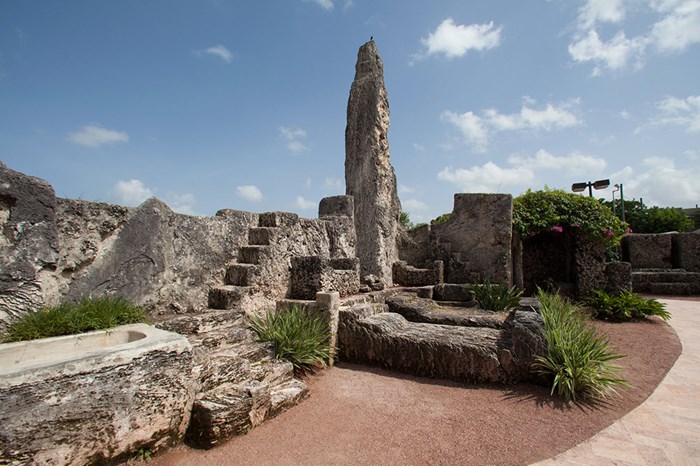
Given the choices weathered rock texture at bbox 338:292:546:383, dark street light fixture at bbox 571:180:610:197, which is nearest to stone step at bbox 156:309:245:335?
weathered rock texture at bbox 338:292:546:383

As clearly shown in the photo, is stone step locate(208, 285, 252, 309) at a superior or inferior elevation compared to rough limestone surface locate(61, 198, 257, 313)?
inferior

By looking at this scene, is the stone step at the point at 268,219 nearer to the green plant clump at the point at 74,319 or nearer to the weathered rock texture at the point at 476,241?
the green plant clump at the point at 74,319

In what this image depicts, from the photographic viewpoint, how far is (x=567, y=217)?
938 cm

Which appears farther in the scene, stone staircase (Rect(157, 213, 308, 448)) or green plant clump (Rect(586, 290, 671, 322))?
green plant clump (Rect(586, 290, 671, 322))

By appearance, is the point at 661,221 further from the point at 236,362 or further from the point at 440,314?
the point at 236,362

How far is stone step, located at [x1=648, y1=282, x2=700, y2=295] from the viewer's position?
11.8m

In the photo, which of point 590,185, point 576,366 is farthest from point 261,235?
point 590,185

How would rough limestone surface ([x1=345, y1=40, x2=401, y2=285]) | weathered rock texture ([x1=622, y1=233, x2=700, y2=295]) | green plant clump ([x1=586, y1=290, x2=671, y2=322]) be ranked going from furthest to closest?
weathered rock texture ([x1=622, y1=233, x2=700, y2=295]) → rough limestone surface ([x1=345, y1=40, x2=401, y2=285]) → green plant clump ([x1=586, y1=290, x2=671, y2=322])

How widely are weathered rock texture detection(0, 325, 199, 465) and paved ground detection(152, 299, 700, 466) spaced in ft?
0.99

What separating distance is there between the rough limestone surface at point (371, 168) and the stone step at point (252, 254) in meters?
2.91

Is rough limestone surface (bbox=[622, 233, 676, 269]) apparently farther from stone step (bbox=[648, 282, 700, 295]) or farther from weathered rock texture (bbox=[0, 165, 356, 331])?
weathered rock texture (bbox=[0, 165, 356, 331])

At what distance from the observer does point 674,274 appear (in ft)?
40.5

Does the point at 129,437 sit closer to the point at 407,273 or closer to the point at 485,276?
the point at 407,273

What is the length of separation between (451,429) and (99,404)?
2.67 metres
